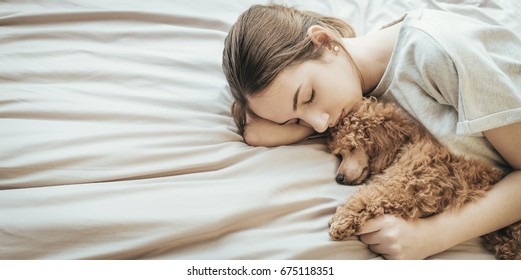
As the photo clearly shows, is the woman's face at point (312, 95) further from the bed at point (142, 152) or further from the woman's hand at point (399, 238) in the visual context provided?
the woman's hand at point (399, 238)

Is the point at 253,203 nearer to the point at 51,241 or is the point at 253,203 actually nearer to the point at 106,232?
the point at 106,232

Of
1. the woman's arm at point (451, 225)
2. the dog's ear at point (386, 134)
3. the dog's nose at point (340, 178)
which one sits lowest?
the woman's arm at point (451, 225)

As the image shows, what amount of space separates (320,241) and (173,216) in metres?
0.30

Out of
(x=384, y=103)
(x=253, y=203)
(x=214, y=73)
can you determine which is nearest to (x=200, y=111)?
(x=214, y=73)

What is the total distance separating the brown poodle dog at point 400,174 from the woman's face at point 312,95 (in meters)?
0.04

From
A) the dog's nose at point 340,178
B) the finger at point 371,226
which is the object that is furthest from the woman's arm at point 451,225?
the dog's nose at point 340,178

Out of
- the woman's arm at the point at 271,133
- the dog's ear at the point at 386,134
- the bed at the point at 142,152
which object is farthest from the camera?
the woman's arm at the point at 271,133

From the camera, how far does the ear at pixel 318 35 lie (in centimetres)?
105

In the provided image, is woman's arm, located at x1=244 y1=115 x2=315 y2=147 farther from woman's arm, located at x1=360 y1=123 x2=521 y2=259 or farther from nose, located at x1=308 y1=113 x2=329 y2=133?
Result: woman's arm, located at x1=360 y1=123 x2=521 y2=259

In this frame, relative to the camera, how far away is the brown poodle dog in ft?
2.94

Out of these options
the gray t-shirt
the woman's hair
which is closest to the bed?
the woman's hair

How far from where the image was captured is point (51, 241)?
0.85 metres

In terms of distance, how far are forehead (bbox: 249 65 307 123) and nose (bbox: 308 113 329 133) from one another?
2.1 inches

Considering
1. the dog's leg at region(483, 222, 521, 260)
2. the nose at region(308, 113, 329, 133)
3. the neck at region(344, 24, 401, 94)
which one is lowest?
the dog's leg at region(483, 222, 521, 260)
